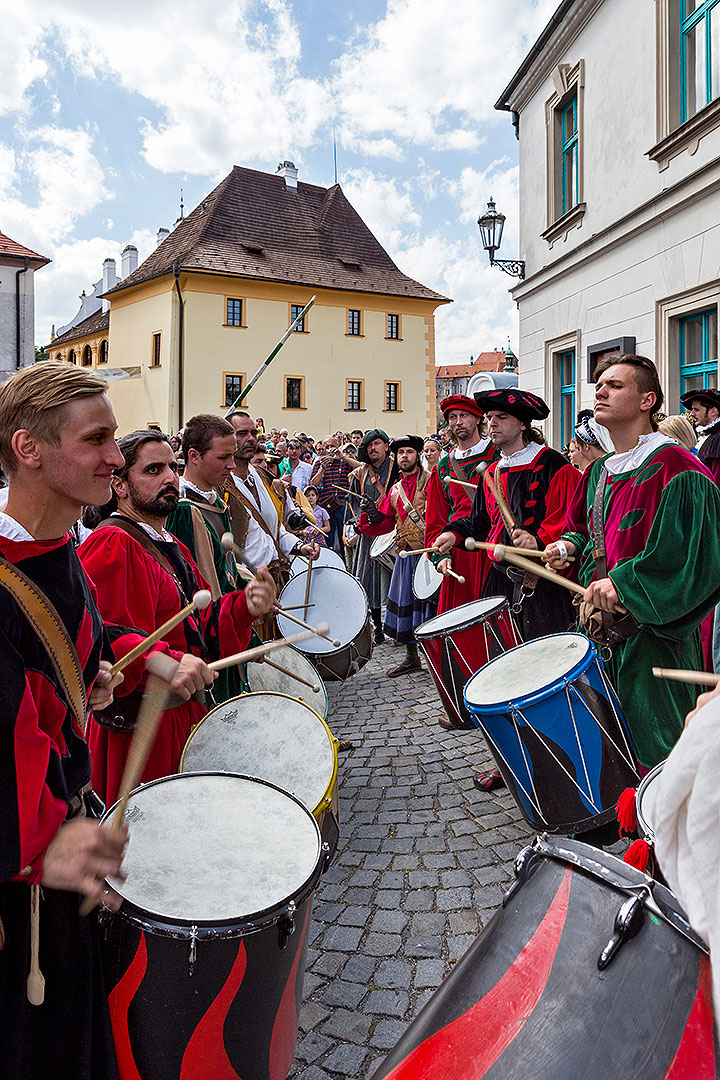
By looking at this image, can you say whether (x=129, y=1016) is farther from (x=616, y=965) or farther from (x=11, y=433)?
(x=11, y=433)

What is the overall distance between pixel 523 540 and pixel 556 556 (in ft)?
1.59

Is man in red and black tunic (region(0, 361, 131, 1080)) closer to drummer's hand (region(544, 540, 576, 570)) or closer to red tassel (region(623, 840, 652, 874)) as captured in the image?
red tassel (region(623, 840, 652, 874))

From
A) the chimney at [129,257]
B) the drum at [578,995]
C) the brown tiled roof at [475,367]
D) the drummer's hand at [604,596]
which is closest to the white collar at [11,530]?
the drum at [578,995]

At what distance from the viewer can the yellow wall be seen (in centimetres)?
2755

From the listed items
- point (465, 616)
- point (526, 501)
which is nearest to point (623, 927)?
point (465, 616)

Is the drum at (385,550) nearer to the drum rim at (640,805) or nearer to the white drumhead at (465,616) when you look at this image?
the white drumhead at (465,616)

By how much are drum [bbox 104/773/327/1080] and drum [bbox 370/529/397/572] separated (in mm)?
5340

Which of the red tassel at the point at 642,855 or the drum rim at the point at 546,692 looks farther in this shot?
the drum rim at the point at 546,692

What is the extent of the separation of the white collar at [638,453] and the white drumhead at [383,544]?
3.93 meters

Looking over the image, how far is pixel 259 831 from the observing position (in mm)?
1872

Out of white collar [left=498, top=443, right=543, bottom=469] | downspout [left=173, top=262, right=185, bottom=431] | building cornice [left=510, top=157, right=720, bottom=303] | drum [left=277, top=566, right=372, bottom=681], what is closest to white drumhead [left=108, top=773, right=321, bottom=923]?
white collar [left=498, top=443, right=543, bottom=469]

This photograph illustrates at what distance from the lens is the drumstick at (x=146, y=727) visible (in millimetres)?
1547

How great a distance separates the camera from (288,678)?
372 centimetres

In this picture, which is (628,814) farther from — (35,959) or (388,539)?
(388,539)
